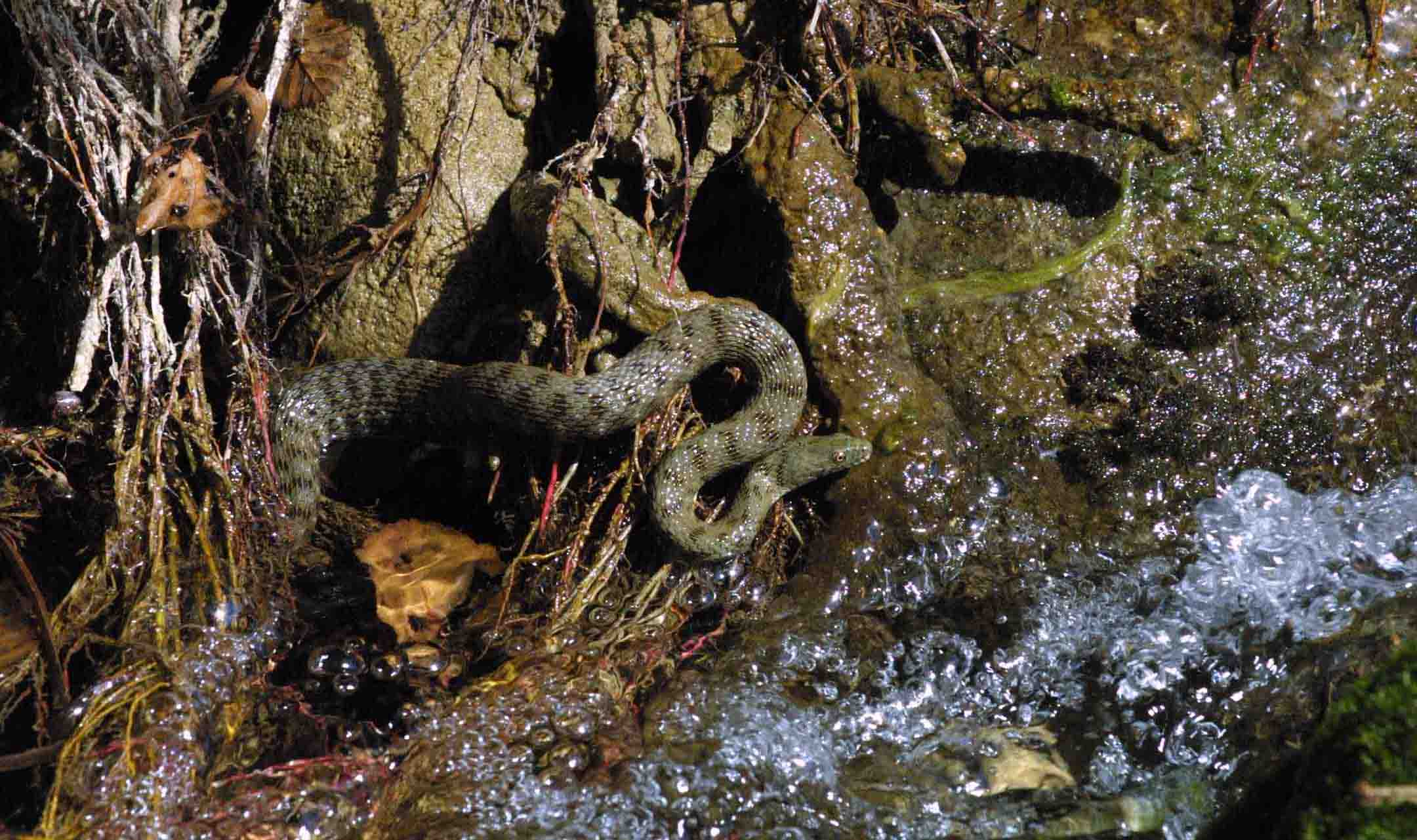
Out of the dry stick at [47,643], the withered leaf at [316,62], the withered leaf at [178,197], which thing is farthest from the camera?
the withered leaf at [316,62]

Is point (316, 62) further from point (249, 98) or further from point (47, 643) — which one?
point (47, 643)

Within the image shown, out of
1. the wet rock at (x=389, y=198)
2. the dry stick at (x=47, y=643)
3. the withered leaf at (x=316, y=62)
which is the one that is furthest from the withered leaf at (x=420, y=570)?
the withered leaf at (x=316, y=62)

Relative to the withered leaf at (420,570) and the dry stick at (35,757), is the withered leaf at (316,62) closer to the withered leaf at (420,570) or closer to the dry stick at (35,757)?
the withered leaf at (420,570)

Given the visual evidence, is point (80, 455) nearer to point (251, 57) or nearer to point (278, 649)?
point (278, 649)

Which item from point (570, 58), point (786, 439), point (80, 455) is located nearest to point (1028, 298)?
point (786, 439)

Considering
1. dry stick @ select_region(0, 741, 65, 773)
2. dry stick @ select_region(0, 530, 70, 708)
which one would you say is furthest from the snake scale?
dry stick @ select_region(0, 741, 65, 773)

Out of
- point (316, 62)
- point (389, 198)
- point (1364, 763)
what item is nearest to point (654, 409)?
point (389, 198)

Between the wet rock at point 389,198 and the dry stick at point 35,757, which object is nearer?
the dry stick at point 35,757
